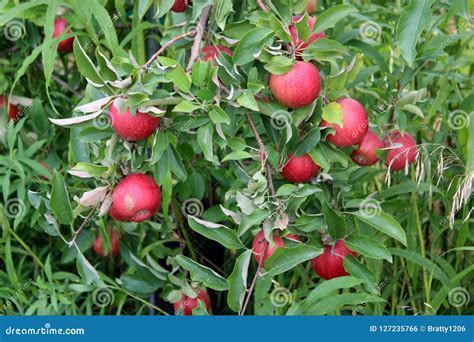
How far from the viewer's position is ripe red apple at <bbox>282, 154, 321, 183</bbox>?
1167 mm

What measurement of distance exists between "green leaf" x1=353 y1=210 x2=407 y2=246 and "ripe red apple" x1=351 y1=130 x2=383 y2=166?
0.38ft

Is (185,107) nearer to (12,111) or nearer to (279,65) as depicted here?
(279,65)

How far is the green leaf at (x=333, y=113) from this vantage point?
1102 mm

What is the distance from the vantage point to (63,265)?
169cm

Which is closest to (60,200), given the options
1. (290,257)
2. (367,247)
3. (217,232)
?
(217,232)

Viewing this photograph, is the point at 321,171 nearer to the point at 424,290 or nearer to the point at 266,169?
the point at 266,169

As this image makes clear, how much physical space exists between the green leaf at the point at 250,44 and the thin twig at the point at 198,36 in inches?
2.2

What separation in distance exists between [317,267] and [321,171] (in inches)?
5.8

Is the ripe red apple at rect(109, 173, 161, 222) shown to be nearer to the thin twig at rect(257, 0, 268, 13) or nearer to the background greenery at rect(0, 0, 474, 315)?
the background greenery at rect(0, 0, 474, 315)

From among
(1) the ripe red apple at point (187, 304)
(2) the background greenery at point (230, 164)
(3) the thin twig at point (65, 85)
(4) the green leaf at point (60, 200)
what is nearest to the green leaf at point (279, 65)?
(2) the background greenery at point (230, 164)

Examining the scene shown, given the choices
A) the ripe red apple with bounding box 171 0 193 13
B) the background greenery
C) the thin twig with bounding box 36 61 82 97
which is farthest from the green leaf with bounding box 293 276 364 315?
the thin twig with bounding box 36 61 82 97

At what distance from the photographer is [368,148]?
124cm

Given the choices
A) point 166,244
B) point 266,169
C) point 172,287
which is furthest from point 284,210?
point 166,244

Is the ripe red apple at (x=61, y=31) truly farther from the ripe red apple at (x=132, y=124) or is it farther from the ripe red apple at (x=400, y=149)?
the ripe red apple at (x=400, y=149)
